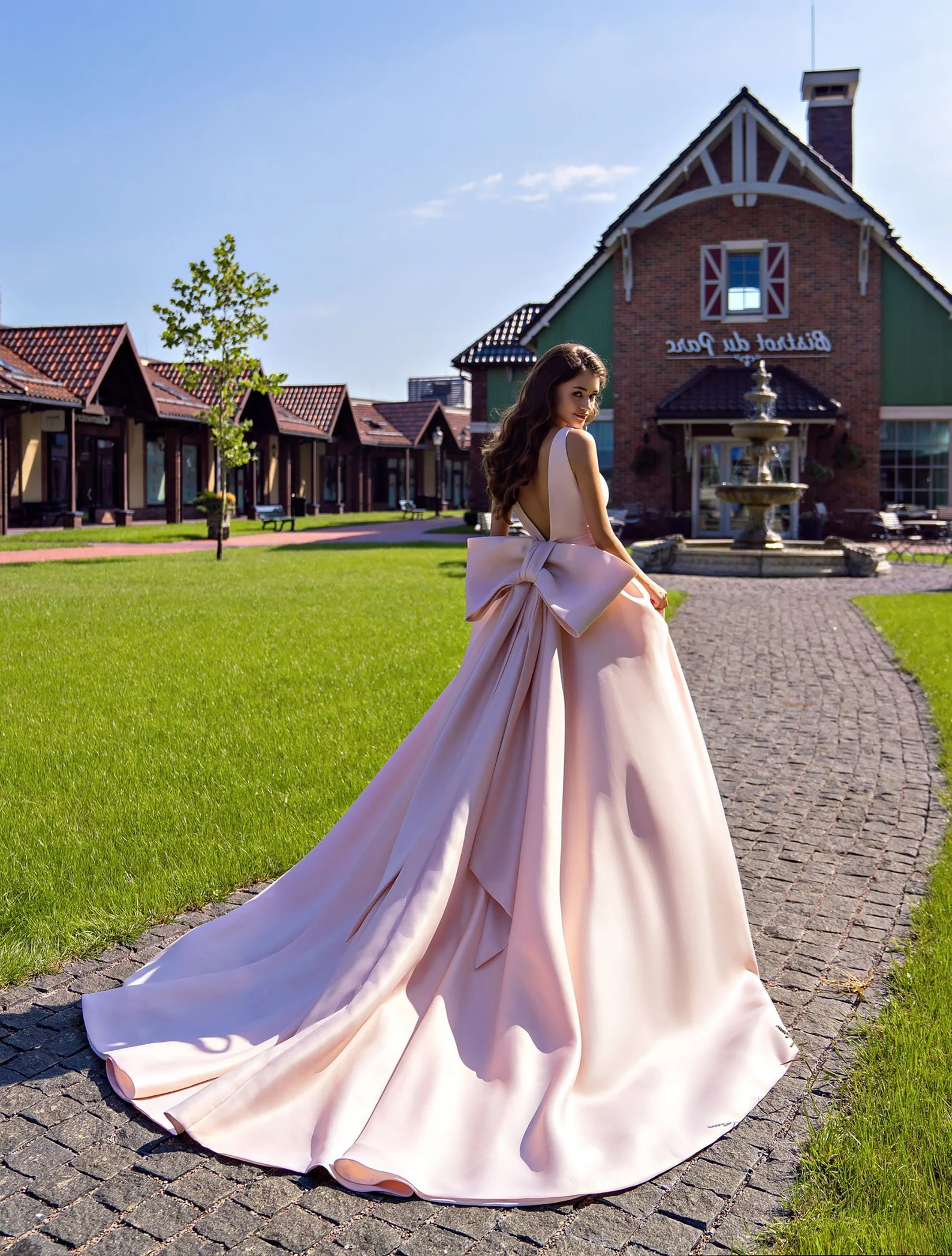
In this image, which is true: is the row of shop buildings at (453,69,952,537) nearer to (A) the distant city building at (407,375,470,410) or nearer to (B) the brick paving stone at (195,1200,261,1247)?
(B) the brick paving stone at (195,1200,261,1247)

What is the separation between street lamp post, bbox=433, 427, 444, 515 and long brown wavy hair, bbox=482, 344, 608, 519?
121ft

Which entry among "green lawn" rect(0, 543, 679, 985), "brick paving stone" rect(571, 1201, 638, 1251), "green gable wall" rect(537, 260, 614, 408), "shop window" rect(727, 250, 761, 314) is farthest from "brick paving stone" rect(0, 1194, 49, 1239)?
"shop window" rect(727, 250, 761, 314)

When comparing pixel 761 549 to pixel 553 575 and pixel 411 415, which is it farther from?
pixel 411 415

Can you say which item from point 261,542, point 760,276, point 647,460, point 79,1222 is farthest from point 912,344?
point 79,1222

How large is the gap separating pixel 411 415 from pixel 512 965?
50158 millimetres

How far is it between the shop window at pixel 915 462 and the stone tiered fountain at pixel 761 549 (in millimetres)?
4464

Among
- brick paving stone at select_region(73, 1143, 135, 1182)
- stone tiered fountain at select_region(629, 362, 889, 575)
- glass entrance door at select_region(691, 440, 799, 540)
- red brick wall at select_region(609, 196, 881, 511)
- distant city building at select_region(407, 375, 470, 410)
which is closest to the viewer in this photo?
brick paving stone at select_region(73, 1143, 135, 1182)

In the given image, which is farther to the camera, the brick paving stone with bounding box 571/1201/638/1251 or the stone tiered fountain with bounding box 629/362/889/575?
the stone tiered fountain with bounding box 629/362/889/575

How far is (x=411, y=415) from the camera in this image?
5184 cm

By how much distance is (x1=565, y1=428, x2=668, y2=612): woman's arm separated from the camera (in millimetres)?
3270

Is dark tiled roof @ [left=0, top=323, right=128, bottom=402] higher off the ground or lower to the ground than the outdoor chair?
higher

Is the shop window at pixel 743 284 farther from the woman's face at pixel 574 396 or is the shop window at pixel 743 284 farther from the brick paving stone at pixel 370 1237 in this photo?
the brick paving stone at pixel 370 1237

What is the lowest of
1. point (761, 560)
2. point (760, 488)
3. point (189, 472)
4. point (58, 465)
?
point (761, 560)

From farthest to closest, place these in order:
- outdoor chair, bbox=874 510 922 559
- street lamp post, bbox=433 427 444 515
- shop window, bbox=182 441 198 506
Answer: street lamp post, bbox=433 427 444 515, shop window, bbox=182 441 198 506, outdoor chair, bbox=874 510 922 559
